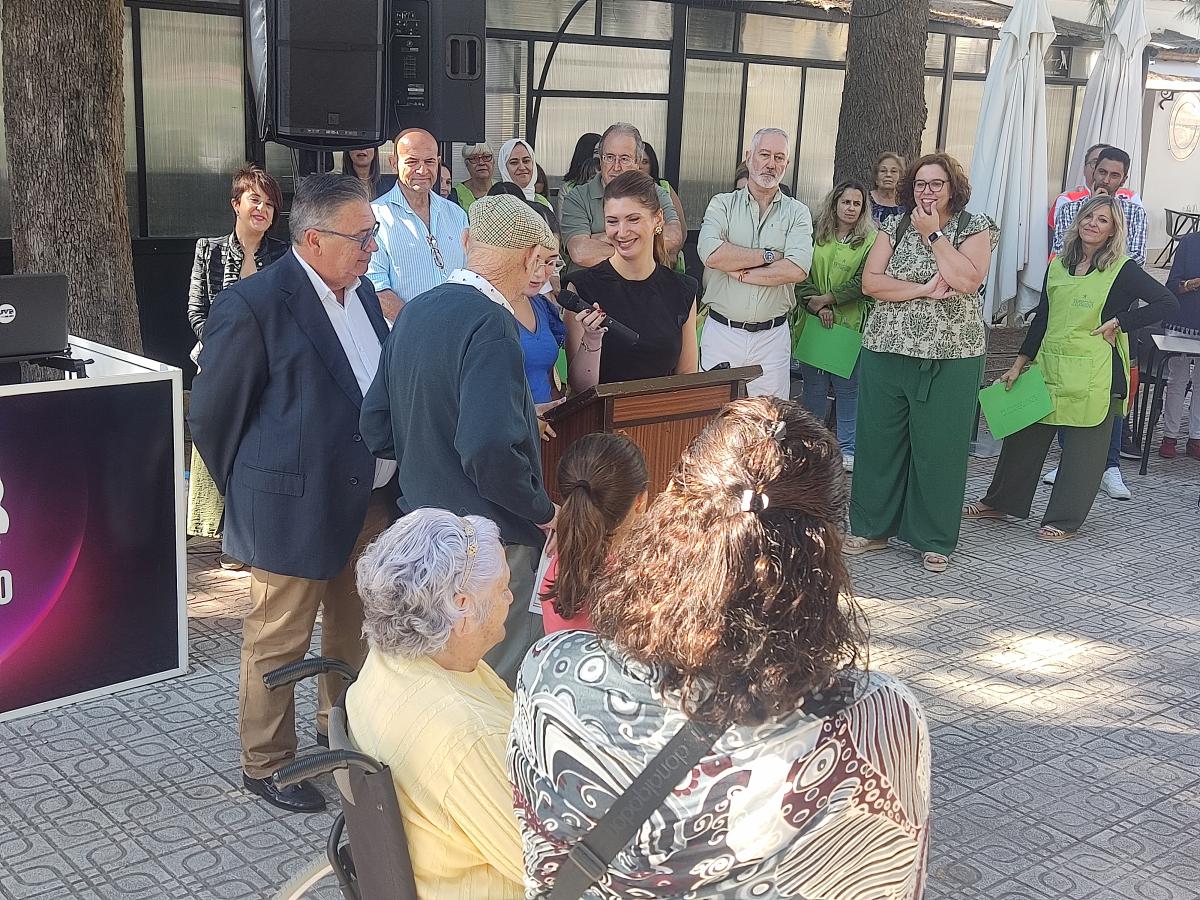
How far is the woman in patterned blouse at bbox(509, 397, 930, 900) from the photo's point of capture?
1.76 m

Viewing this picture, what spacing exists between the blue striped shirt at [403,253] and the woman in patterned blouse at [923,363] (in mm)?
2195

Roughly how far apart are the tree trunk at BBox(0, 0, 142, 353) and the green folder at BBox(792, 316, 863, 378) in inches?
154

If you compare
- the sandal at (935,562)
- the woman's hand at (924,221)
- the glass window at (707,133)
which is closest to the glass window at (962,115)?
the glass window at (707,133)

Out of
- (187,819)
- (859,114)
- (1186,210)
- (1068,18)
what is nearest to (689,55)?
(859,114)

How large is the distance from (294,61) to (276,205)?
1018 mm

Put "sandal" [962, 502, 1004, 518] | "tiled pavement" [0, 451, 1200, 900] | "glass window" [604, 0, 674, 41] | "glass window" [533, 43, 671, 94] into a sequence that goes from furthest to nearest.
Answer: "glass window" [604, 0, 674, 41], "glass window" [533, 43, 671, 94], "sandal" [962, 502, 1004, 518], "tiled pavement" [0, 451, 1200, 900]

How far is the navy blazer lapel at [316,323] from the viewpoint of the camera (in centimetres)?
374

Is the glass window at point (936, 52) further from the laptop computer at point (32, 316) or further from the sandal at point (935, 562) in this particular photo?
the laptop computer at point (32, 316)

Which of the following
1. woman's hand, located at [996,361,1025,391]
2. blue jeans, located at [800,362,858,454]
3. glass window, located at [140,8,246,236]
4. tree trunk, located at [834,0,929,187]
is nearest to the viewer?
woman's hand, located at [996,361,1025,391]

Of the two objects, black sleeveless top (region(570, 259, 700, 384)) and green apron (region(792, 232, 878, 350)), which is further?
green apron (region(792, 232, 878, 350))

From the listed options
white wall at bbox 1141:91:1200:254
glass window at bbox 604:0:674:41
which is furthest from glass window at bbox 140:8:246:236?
white wall at bbox 1141:91:1200:254

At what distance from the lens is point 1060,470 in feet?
23.4

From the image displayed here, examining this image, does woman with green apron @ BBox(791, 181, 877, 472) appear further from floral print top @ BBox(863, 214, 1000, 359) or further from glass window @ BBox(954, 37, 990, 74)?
glass window @ BBox(954, 37, 990, 74)

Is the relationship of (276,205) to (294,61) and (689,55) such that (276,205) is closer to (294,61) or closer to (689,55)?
(294,61)
